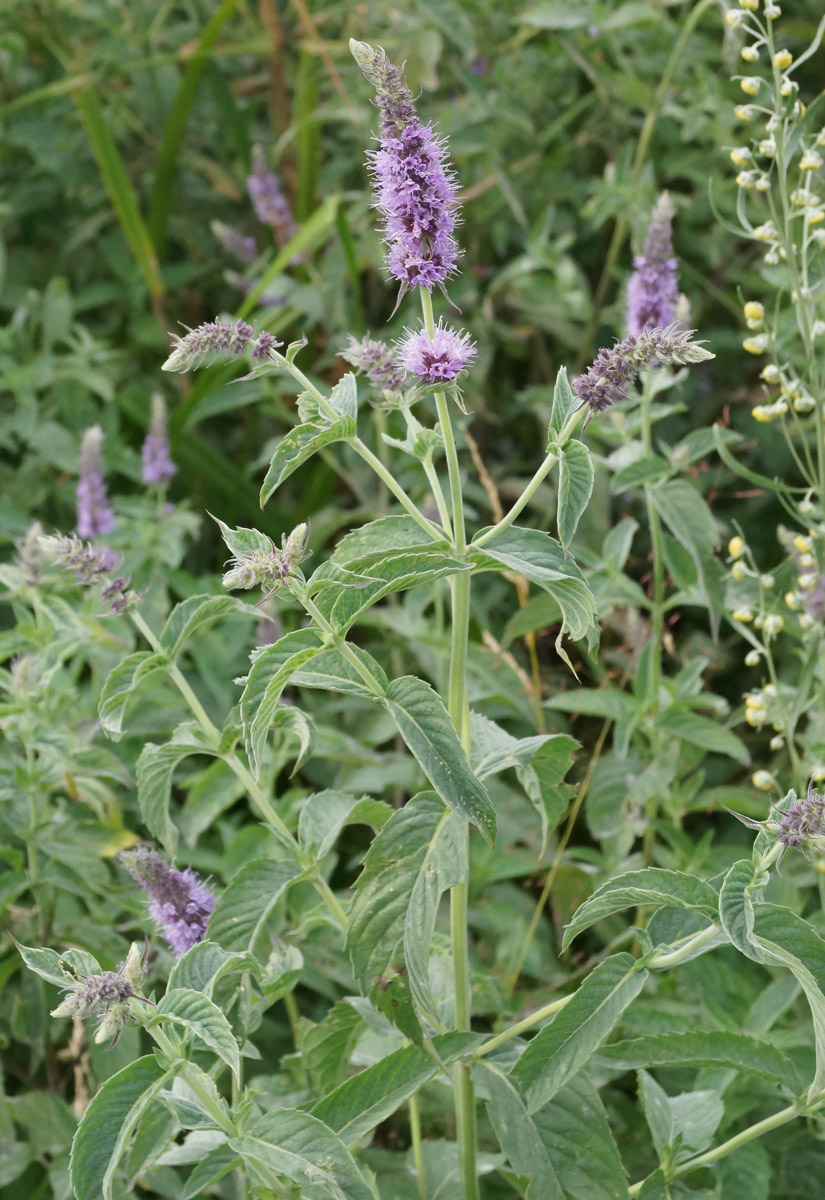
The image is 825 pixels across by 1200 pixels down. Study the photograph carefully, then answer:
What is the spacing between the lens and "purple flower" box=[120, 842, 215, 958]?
1146 millimetres

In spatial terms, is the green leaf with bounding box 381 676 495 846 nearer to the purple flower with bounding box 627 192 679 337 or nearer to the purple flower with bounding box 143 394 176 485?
the purple flower with bounding box 627 192 679 337

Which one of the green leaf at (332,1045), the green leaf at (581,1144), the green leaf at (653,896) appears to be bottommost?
the green leaf at (332,1045)

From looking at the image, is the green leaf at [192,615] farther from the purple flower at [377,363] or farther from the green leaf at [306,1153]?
the green leaf at [306,1153]

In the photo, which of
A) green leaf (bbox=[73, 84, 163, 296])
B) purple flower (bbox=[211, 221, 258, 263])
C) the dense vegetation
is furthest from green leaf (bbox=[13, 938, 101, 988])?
purple flower (bbox=[211, 221, 258, 263])

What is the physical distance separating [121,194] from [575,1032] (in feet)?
7.17

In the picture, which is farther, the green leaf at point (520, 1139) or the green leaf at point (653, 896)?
the green leaf at point (520, 1139)

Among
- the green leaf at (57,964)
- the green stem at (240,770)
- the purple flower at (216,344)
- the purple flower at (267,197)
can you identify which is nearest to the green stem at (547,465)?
the purple flower at (216,344)

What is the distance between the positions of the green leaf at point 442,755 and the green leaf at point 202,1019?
234 mm

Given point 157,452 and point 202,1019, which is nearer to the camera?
point 202,1019

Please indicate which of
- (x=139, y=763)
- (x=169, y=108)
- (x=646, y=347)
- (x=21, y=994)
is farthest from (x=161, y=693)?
(x=169, y=108)

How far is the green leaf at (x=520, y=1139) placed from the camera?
104 cm

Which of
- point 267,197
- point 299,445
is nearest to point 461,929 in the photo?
point 299,445

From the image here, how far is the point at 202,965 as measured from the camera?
0.98 m

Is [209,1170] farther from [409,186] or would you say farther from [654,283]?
[654,283]
